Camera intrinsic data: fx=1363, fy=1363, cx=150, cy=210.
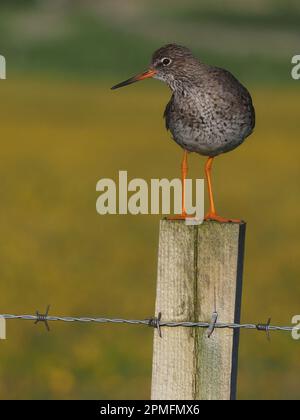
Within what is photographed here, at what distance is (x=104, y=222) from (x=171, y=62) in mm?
11577

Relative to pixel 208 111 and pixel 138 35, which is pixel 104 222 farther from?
pixel 138 35

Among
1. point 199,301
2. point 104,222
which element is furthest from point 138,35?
point 199,301

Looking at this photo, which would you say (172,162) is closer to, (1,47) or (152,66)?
(152,66)

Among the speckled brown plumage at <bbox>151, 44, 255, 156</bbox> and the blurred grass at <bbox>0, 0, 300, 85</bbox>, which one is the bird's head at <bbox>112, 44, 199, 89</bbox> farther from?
the blurred grass at <bbox>0, 0, 300, 85</bbox>

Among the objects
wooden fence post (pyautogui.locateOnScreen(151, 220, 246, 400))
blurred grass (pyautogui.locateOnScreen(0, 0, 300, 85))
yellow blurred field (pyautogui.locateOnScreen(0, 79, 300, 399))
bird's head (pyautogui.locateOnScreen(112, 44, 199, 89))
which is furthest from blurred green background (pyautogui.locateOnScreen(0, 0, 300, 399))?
wooden fence post (pyautogui.locateOnScreen(151, 220, 246, 400))

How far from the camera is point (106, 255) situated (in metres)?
19.1

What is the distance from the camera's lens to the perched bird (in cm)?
972

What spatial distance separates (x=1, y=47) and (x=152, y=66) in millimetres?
71458

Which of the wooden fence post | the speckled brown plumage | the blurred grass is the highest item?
the blurred grass

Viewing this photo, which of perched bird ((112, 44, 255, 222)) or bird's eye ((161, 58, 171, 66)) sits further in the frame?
bird's eye ((161, 58, 171, 66))

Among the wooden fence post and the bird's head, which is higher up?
the bird's head

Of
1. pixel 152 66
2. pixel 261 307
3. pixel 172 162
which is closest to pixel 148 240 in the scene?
pixel 261 307

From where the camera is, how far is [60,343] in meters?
14.0

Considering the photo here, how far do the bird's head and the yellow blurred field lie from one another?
297 cm
